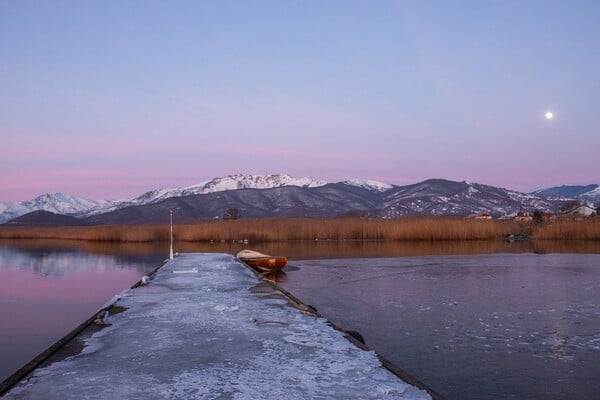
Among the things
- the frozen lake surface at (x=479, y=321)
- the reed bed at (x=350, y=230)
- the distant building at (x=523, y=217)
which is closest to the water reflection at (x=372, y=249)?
the reed bed at (x=350, y=230)

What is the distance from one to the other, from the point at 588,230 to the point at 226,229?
96.5ft

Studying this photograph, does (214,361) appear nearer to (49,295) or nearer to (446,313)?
(446,313)

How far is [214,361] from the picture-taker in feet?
21.0

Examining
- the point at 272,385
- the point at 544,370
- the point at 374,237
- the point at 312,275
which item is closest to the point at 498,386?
the point at 544,370

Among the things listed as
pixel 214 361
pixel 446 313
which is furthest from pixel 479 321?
pixel 214 361

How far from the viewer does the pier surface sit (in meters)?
5.23

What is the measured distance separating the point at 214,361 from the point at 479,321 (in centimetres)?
706

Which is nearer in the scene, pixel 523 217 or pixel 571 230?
pixel 571 230

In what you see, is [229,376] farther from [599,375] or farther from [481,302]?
[481,302]

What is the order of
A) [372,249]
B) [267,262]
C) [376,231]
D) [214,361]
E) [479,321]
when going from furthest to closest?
[376,231]
[372,249]
[267,262]
[479,321]
[214,361]

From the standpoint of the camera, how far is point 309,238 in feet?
162

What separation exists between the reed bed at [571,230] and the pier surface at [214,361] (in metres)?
40.8

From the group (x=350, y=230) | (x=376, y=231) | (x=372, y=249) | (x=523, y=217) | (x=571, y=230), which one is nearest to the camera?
(x=372, y=249)

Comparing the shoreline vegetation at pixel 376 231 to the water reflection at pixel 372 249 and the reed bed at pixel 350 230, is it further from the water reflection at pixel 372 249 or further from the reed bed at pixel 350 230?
the water reflection at pixel 372 249
